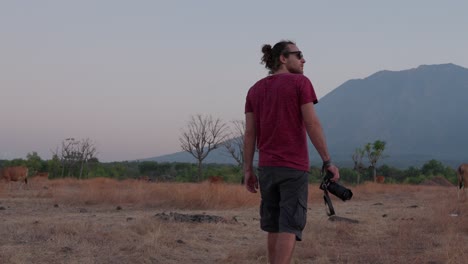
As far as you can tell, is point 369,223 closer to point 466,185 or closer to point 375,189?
point 466,185

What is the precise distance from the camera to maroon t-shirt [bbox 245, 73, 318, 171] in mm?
4047

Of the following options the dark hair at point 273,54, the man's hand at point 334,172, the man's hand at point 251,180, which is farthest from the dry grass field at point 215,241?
the dark hair at point 273,54

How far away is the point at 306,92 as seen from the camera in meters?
4.02

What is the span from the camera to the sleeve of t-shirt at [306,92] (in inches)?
158

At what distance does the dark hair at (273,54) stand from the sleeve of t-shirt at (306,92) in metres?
0.34

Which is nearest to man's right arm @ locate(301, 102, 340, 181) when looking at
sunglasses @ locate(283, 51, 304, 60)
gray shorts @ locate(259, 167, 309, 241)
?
gray shorts @ locate(259, 167, 309, 241)

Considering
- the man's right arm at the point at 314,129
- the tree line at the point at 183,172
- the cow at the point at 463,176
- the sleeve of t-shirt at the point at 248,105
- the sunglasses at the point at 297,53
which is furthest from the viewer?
the tree line at the point at 183,172

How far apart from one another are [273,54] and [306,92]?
0.49 metres

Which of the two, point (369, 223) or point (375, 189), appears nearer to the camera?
point (369, 223)

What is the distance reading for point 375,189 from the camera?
23453 millimetres

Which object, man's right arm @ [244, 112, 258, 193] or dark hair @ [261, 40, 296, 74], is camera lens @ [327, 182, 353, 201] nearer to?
man's right arm @ [244, 112, 258, 193]

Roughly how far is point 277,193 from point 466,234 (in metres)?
5.44

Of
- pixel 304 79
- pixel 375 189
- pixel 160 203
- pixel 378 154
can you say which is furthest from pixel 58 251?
pixel 378 154

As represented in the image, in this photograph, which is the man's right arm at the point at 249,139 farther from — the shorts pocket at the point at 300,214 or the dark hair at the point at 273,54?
the shorts pocket at the point at 300,214
